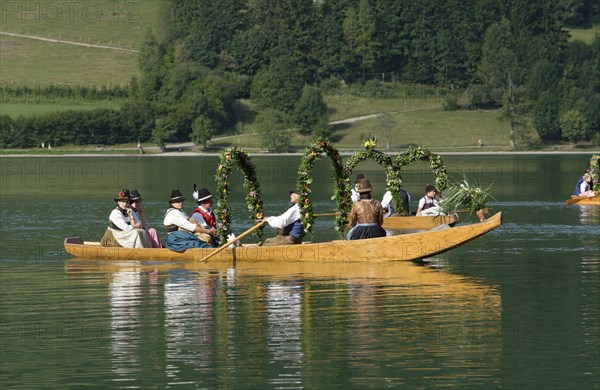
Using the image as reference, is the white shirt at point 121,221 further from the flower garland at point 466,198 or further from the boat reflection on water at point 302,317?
the flower garland at point 466,198

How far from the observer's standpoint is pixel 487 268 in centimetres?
3925

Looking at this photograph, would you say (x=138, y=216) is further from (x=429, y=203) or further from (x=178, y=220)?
(x=429, y=203)

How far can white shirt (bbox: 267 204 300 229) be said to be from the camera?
39156 mm

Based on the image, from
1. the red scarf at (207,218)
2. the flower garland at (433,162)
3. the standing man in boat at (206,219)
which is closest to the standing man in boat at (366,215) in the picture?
the standing man in boat at (206,219)

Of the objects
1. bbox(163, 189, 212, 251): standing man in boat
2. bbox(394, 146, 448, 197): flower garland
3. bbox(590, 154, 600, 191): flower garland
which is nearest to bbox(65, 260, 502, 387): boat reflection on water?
bbox(163, 189, 212, 251): standing man in boat

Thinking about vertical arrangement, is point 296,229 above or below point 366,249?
above

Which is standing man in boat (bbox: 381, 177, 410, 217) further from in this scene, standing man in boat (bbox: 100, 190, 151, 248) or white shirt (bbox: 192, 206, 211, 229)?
standing man in boat (bbox: 100, 190, 151, 248)

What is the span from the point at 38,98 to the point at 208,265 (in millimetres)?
148607

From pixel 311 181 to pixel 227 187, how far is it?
3257 mm

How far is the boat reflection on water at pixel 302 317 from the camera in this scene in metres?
25.5

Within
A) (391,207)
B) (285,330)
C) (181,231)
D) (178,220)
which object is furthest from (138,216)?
(391,207)

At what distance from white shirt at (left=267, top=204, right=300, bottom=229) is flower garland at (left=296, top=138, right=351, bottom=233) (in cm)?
16

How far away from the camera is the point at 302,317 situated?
99.0 ft

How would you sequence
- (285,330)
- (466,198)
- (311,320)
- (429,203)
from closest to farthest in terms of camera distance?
(285,330) < (311,320) < (466,198) < (429,203)
